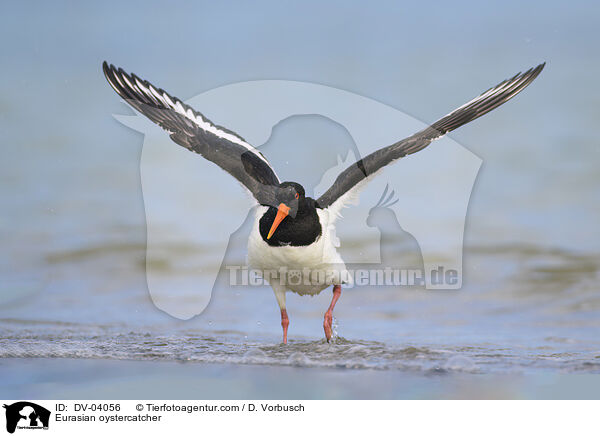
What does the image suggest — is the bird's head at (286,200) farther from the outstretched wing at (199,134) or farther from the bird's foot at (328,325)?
the bird's foot at (328,325)

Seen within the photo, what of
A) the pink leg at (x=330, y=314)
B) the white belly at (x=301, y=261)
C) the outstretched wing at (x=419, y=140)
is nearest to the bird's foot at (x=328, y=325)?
the pink leg at (x=330, y=314)

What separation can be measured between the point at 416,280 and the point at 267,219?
239 centimetres

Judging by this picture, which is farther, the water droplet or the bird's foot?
the bird's foot

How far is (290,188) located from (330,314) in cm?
135

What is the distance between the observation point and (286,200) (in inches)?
221

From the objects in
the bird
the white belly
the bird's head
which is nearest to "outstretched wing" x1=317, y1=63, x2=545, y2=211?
the bird

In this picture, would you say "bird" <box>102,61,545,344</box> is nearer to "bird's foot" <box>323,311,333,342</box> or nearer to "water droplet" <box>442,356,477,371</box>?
"bird's foot" <box>323,311,333,342</box>

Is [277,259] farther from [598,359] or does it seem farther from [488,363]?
[598,359]

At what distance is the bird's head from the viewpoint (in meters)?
5.57

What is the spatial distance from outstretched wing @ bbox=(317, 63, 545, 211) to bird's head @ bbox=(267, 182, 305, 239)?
0.49 metres
